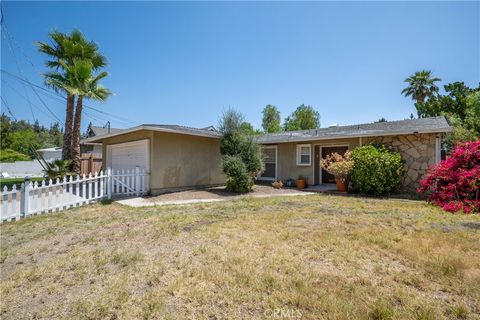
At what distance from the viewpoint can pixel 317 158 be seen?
13102mm

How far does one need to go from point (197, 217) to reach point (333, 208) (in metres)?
3.70

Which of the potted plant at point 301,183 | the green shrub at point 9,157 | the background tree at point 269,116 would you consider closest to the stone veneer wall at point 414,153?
the potted plant at point 301,183

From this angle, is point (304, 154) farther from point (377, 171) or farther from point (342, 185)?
point (377, 171)

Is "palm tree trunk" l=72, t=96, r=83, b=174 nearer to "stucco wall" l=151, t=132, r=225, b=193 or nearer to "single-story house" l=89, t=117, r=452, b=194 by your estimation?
"single-story house" l=89, t=117, r=452, b=194

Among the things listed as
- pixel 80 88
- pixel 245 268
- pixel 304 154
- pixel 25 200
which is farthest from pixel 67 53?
pixel 245 268

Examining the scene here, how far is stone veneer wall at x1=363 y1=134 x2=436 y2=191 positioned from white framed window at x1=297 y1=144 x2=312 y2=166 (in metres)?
3.74

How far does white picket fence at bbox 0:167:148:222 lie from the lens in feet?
20.4

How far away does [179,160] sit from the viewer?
10484mm

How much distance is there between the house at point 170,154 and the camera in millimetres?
9695

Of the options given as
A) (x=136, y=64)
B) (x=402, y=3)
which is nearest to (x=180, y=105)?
(x=136, y=64)

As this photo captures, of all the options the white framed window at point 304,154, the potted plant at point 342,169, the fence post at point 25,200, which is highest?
the white framed window at point 304,154

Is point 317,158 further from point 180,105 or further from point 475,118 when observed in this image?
point 180,105

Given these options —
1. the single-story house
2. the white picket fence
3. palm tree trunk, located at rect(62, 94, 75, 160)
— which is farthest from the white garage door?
palm tree trunk, located at rect(62, 94, 75, 160)

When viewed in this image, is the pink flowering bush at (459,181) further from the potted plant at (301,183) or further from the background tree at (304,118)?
the background tree at (304,118)
